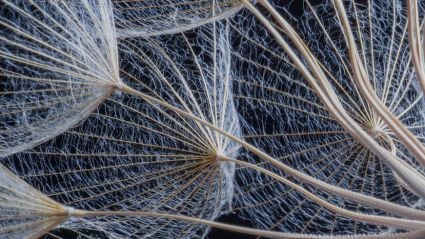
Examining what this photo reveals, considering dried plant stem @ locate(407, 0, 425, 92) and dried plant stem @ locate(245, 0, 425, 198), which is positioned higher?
dried plant stem @ locate(407, 0, 425, 92)

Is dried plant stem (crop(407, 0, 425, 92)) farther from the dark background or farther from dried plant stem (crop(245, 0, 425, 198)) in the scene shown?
the dark background

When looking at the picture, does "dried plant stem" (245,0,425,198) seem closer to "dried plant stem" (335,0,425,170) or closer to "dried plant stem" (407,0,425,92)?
"dried plant stem" (335,0,425,170)

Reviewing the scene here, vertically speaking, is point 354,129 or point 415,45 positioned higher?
point 415,45

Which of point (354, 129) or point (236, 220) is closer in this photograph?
point (354, 129)

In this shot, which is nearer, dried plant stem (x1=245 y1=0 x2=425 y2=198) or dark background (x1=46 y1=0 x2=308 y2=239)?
dried plant stem (x1=245 y1=0 x2=425 y2=198)

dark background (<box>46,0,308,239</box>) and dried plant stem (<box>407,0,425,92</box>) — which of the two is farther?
dark background (<box>46,0,308,239</box>)

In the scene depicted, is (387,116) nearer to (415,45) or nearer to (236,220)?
(415,45)

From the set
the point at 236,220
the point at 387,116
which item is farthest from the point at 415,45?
the point at 236,220

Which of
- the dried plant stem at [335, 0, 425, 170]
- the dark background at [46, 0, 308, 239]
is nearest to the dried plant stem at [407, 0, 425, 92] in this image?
the dried plant stem at [335, 0, 425, 170]

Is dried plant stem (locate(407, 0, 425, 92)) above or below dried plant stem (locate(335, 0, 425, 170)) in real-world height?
above

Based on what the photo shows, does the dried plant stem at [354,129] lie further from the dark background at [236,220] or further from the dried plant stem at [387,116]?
the dark background at [236,220]

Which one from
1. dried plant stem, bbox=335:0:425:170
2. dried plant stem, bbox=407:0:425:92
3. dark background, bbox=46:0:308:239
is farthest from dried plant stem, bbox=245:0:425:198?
dark background, bbox=46:0:308:239
